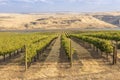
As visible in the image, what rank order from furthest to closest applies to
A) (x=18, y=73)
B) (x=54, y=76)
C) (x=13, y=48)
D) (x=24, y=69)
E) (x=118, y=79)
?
(x=13, y=48) → (x=24, y=69) → (x=18, y=73) → (x=54, y=76) → (x=118, y=79)

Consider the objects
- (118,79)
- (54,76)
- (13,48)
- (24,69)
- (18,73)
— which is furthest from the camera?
(13,48)

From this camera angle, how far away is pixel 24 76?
25297mm

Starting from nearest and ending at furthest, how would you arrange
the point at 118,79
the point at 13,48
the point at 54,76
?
the point at 118,79 → the point at 54,76 → the point at 13,48

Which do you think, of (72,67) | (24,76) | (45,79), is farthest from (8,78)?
(72,67)

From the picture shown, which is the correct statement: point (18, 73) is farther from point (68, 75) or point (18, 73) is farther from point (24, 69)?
point (68, 75)

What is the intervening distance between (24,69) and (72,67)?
182 inches

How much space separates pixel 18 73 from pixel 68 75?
4622 millimetres

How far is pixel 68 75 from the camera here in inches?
998

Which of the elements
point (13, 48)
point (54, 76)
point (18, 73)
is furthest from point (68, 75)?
point (13, 48)

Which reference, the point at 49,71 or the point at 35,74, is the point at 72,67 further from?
the point at 35,74

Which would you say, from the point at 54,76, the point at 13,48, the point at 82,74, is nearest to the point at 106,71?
the point at 82,74

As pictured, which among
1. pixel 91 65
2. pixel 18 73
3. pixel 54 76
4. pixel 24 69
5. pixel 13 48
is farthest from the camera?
pixel 13 48

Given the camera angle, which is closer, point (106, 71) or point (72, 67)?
point (106, 71)

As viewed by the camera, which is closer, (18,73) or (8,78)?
(8,78)
